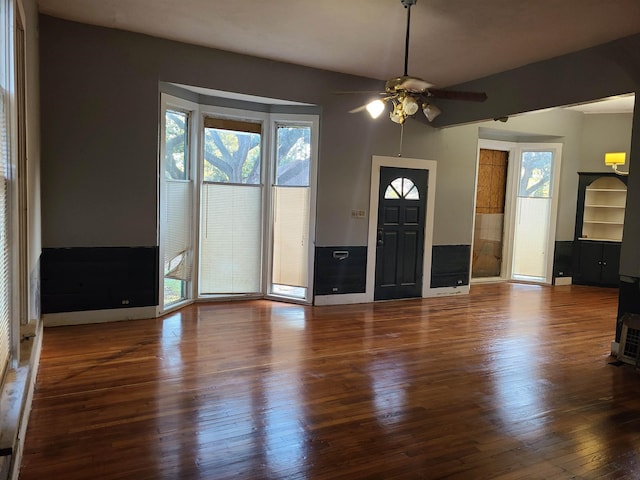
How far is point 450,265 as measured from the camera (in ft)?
23.0

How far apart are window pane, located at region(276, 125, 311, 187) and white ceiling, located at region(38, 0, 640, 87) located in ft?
3.28

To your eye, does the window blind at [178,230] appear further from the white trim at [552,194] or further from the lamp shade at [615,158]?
the lamp shade at [615,158]

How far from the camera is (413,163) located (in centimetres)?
647

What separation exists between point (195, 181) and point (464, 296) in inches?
169

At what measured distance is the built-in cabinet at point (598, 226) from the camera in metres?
7.99

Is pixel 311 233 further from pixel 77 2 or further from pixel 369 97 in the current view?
pixel 77 2

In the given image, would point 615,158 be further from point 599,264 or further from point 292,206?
point 292,206

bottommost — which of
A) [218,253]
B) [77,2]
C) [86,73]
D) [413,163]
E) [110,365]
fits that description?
[110,365]

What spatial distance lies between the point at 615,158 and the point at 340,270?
15.8ft

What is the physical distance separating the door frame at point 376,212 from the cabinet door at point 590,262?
11.0 ft

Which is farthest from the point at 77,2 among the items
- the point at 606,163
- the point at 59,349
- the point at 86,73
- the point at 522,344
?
the point at 606,163

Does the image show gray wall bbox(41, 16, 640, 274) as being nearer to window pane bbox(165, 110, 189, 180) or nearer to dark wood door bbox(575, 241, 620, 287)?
window pane bbox(165, 110, 189, 180)

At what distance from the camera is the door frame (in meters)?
6.21

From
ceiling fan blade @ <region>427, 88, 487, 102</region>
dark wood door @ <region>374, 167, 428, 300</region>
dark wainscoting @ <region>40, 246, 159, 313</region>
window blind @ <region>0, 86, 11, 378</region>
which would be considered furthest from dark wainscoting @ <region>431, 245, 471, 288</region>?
window blind @ <region>0, 86, 11, 378</region>
